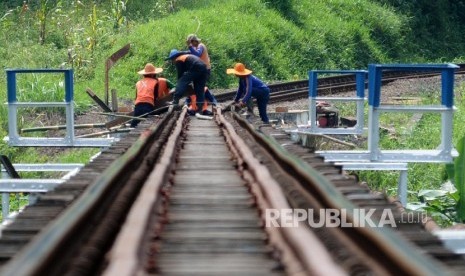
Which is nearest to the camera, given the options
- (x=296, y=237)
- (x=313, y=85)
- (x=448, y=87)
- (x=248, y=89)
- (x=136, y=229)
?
(x=296, y=237)

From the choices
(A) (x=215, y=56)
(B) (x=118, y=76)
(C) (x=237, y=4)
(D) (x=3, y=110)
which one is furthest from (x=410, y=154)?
(C) (x=237, y=4)

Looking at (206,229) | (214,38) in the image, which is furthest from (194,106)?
(214,38)

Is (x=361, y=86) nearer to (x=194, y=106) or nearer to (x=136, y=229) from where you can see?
(x=194, y=106)

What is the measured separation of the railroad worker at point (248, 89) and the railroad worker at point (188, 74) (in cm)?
44

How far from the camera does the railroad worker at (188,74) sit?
12469 mm

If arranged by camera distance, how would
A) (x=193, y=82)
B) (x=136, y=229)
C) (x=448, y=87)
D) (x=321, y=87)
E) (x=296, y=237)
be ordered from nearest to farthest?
(x=296, y=237)
(x=136, y=229)
(x=448, y=87)
(x=193, y=82)
(x=321, y=87)

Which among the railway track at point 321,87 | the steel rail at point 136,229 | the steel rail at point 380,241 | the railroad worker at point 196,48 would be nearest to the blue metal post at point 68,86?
the railroad worker at point 196,48

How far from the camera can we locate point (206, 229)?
453 centimetres

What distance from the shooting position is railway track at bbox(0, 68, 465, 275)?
3.43 m

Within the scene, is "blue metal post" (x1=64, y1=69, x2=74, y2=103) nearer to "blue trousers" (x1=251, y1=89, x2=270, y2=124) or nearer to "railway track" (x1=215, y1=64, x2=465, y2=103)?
"blue trousers" (x1=251, y1=89, x2=270, y2=124)

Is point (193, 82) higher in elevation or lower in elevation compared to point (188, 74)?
lower

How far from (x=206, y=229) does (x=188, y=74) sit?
8060 millimetres

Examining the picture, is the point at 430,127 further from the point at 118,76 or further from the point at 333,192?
the point at 333,192

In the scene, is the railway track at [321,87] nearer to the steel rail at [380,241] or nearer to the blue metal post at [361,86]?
the blue metal post at [361,86]
